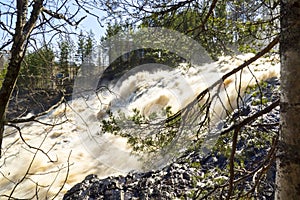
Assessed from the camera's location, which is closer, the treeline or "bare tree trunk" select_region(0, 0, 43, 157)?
"bare tree trunk" select_region(0, 0, 43, 157)

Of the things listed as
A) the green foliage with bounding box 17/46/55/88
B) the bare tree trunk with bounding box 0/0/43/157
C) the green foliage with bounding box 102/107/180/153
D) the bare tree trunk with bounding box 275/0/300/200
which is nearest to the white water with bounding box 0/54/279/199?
the green foliage with bounding box 102/107/180/153

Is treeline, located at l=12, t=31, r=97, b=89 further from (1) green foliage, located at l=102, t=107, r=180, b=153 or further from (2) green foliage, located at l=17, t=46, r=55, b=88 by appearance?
(1) green foliage, located at l=102, t=107, r=180, b=153

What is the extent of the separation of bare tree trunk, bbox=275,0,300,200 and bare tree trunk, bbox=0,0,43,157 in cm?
113

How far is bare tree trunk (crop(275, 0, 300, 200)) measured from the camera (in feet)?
1.99

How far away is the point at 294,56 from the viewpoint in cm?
61

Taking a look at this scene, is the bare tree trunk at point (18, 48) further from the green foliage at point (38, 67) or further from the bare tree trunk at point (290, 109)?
the bare tree trunk at point (290, 109)

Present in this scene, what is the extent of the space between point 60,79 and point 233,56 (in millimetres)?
1007

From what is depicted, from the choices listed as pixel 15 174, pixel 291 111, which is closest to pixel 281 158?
pixel 291 111

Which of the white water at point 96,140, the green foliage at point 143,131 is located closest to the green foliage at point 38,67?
the green foliage at point 143,131

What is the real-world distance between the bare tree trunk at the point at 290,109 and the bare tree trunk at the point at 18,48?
44.3 inches

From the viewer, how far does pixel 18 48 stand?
54.6 inches

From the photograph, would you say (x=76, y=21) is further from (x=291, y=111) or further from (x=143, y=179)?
(x=143, y=179)

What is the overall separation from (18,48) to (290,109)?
1194 mm

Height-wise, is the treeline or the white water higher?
the treeline
